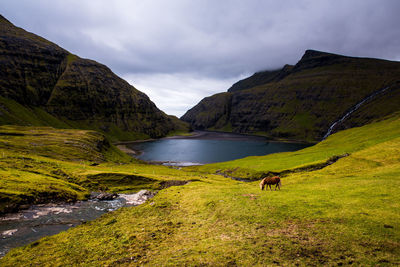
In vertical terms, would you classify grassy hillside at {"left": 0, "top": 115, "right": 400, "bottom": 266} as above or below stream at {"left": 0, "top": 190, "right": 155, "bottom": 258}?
above

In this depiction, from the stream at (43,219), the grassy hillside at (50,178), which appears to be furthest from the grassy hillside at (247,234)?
the grassy hillside at (50,178)

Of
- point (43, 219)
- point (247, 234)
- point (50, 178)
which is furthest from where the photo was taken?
point (50, 178)

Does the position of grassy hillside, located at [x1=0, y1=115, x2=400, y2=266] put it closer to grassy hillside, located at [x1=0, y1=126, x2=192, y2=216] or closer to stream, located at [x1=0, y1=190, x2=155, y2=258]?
stream, located at [x1=0, y1=190, x2=155, y2=258]

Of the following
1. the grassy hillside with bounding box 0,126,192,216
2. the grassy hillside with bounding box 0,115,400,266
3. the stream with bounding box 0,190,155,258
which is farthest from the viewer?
the grassy hillside with bounding box 0,126,192,216

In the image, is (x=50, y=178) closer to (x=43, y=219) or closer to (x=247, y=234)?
(x=43, y=219)

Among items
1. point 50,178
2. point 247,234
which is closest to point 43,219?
point 50,178

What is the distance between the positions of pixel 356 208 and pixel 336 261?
8.90 meters

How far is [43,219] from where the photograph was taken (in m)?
23.5

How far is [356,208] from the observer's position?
17.2 m

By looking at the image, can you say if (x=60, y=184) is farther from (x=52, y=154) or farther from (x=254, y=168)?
(x=254, y=168)

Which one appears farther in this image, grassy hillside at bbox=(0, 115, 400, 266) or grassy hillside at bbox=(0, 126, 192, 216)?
grassy hillside at bbox=(0, 126, 192, 216)

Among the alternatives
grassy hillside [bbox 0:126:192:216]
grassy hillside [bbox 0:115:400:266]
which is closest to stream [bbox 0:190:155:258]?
grassy hillside [bbox 0:126:192:216]

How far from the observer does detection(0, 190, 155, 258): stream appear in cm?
1889

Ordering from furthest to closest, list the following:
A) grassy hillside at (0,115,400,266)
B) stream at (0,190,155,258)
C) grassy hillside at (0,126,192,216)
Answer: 1. grassy hillside at (0,126,192,216)
2. stream at (0,190,155,258)
3. grassy hillside at (0,115,400,266)
